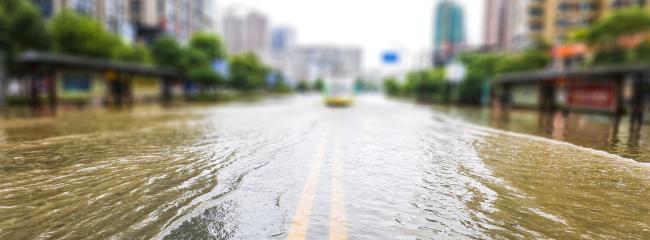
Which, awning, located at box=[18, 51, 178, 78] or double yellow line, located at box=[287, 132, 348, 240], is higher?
awning, located at box=[18, 51, 178, 78]

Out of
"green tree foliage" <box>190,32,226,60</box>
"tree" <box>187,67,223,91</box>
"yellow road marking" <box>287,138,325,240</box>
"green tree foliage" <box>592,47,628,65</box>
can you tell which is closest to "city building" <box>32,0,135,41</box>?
"green tree foliage" <box>190,32,226,60</box>

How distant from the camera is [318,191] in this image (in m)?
5.86

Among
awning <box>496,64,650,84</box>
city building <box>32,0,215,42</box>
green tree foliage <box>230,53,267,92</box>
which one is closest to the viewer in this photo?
awning <box>496,64,650,84</box>

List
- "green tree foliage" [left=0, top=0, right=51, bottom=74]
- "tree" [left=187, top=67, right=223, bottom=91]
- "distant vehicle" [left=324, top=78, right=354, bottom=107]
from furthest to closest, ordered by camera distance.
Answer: "tree" [left=187, top=67, right=223, bottom=91]
"distant vehicle" [left=324, top=78, right=354, bottom=107]
"green tree foliage" [left=0, top=0, right=51, bottom=74]

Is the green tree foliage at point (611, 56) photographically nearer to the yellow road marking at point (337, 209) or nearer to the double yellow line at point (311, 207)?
the double yellow line at point (311, 207)

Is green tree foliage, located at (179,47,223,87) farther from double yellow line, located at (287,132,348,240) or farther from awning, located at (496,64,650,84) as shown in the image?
double yellow line, located at (287,132,348,240)

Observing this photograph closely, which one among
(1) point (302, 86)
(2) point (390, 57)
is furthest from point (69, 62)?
(1) point (302, 86)

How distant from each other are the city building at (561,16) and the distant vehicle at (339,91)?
4181cm

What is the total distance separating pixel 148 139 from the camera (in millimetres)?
11664

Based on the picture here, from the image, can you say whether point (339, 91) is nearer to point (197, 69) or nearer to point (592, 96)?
point (592, 96)

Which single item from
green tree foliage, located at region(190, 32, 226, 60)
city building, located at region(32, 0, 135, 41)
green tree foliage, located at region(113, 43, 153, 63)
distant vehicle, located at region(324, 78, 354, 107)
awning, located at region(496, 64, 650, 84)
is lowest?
distant vehicle, located at region(324, 78, 354, 107)

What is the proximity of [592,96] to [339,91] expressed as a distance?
816 inches

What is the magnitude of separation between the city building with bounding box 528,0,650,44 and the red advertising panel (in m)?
42.4

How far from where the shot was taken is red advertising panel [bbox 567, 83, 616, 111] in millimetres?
26569
